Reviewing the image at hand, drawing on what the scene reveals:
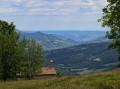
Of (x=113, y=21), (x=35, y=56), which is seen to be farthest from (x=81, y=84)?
(x=35, y=56)

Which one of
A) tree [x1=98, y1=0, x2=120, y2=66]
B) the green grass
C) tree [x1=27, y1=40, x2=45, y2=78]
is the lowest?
Answer: tree [x1=27, y1=40, x2=45, y2=78]

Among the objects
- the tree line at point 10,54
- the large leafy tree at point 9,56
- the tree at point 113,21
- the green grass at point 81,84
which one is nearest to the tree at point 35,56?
the tree line at point 10,54

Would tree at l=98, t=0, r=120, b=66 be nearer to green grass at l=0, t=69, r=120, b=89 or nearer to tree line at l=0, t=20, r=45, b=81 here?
green grass at l=0, t=69, r=120, b=89

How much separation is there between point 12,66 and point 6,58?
232 cm

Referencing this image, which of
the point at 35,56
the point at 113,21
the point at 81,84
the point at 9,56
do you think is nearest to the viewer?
the point at 81,84

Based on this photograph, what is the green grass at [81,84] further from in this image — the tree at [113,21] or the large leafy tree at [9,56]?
the large leafy tree at [9,56]

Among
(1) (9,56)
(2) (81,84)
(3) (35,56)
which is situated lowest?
(3) (35,56)

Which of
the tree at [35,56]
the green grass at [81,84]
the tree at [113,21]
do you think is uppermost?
the tree at [113,21]

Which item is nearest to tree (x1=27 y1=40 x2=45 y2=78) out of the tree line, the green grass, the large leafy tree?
the tree line

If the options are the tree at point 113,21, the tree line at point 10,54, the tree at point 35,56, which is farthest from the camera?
the tree at point 35,56

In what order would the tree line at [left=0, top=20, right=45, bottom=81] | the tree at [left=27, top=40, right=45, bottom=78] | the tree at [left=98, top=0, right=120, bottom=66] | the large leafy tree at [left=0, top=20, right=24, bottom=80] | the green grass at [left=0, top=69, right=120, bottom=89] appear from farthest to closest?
the tree at [left=27, top=40, right=45, bottom=78] < the tree line at [left=0, top=20, right=45, bottom=81] < the large leafy tree at [left=0, top=20, right=24, bottom=80] < the tree at [left=98, top=0, right=120, bottom=66] < the green grass at [left=0, top=69, right=120, bottom=89]

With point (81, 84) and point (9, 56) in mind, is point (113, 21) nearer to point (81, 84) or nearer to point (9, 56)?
point (81, 84)

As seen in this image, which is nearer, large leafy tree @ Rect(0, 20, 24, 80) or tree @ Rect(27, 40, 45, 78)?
large leafy tree @ Rect(0, 20, 24, 80)

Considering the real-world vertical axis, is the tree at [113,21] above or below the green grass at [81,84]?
above
